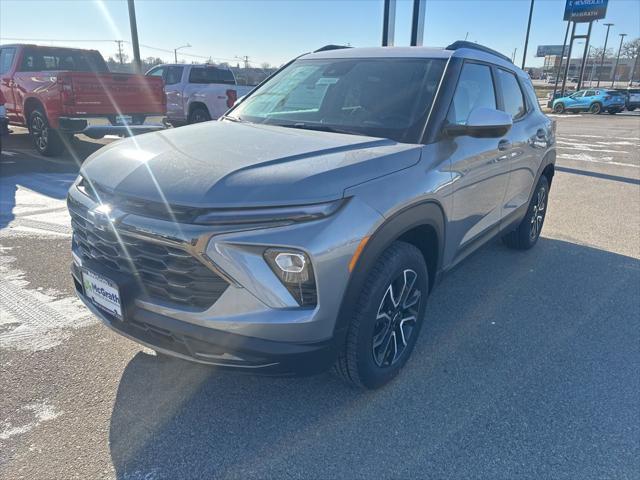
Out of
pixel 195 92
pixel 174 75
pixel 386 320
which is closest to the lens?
pixel 386 320

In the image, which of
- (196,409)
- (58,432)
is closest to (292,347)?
(196,409)

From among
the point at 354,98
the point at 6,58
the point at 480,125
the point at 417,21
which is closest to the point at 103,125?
the point at 6,58

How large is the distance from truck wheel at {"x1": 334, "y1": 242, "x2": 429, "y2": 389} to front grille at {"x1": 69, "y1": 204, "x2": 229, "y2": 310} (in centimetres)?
72

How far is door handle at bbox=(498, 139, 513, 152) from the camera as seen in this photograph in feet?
11.7

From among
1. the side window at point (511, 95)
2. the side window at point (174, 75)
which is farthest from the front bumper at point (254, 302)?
the side window at point (174, 75)

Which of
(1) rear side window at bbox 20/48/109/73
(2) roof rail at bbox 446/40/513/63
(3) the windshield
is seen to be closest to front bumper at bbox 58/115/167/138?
(1) rear side window at bbox 20/48/109/73

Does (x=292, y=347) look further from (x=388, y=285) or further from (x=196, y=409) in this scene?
(x=196, y=409)

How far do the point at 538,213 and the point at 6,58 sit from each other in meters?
10.4

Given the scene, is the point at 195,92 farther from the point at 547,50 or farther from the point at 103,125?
the point at 547,50

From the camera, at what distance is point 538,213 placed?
17.0 ft

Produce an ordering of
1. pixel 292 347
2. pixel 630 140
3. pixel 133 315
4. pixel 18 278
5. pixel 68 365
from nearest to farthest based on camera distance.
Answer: pixel 292 347
pixel 133 315
pixel 68 365
pixel 18 278
pixel 630 140

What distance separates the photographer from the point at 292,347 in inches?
80.4

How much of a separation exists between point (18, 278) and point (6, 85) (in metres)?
7.53

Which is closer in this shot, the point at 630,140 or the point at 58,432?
the point at 58,432
